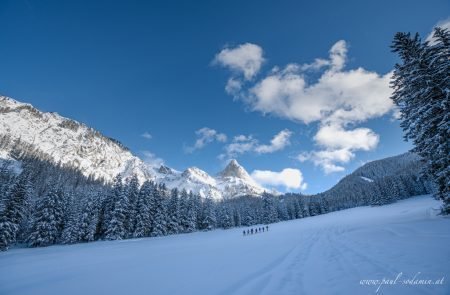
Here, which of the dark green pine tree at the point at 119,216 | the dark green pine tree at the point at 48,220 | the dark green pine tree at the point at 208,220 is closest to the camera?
Answer: the dark green pine tree at the point at 48,220

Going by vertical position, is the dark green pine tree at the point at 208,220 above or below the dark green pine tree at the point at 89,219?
below

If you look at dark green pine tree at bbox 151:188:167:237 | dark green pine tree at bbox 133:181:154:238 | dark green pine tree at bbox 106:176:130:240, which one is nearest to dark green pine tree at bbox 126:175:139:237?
dark green pine tree at bbox 133:181:154:238

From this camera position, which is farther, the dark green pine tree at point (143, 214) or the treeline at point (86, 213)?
the dark green pine tree at point (143, 214)

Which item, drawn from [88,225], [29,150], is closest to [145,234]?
[88,225]

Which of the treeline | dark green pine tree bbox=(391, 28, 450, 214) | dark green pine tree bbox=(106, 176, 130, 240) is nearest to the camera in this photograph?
dark green pine tree bbox=(391, 28, 450, 214)

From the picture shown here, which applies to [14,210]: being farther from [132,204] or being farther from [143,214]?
[143,214]

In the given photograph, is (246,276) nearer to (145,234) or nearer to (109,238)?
(109,238)

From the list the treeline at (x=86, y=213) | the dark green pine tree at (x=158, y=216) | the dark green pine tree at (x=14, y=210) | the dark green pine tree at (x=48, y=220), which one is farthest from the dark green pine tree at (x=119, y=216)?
the dark green pine tree at (x=14, y=210)

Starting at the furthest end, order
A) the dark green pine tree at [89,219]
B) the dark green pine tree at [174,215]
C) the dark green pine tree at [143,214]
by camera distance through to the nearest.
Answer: the dark green pine tree at [174,215] < the dark green pine tree at [143,214] < the dark green pine tree at [89,219]

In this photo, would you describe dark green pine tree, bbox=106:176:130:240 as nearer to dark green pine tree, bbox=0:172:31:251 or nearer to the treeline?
the treeline

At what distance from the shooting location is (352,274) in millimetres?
6602

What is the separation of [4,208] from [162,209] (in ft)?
87.2

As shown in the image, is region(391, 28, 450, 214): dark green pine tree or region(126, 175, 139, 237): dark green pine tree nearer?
region(391, 28, 450, 214): dark green pine tree

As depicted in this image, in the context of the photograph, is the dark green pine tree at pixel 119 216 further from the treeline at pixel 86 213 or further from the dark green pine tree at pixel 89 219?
the dark green pine tree at pixel 89 219
